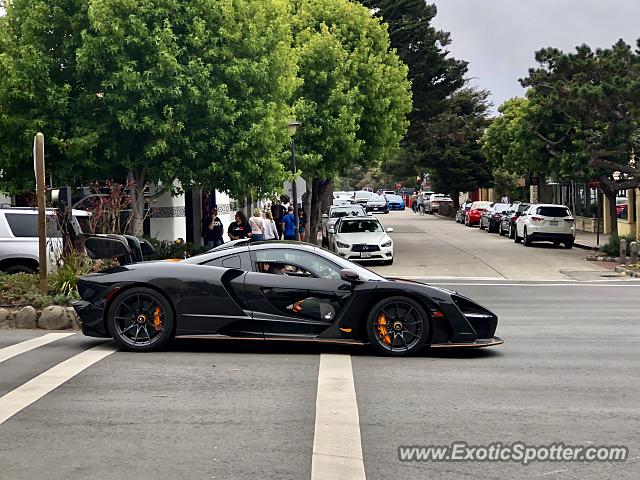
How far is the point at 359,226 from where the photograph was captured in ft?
107

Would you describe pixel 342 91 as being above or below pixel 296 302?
above

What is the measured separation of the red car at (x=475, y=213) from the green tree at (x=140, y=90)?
36.7 metres

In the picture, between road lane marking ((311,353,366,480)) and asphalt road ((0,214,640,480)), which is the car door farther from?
road lane marking ((311,353,366,480))

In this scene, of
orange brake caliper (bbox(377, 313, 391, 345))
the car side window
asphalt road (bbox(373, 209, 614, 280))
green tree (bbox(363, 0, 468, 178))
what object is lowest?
asphalt road (bbox(373, 209, 614, 280))

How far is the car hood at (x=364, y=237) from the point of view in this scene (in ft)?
100

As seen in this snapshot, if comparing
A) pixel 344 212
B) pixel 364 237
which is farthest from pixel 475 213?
pixel 364 237

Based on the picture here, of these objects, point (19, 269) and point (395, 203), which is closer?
point (19, 269)

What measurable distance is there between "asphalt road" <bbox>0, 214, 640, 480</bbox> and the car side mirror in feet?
2.74

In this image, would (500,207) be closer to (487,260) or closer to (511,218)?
(511,218)

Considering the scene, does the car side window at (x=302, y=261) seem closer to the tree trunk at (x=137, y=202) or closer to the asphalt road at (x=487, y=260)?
the tree trunk at (x=137, y=202)

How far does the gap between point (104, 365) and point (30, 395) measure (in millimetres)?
1572

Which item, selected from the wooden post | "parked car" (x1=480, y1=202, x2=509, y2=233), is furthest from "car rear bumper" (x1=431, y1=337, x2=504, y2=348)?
"parked car" (x1=480, y1=202, x2=509, y2=233)

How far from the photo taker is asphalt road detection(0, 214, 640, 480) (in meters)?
6.58

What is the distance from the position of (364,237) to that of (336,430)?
23.7 m
